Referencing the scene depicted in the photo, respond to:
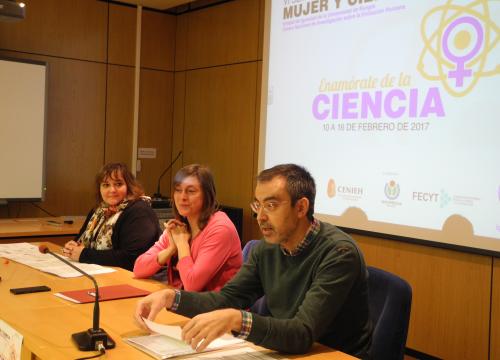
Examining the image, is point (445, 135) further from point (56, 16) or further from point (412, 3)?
point (56, 16)

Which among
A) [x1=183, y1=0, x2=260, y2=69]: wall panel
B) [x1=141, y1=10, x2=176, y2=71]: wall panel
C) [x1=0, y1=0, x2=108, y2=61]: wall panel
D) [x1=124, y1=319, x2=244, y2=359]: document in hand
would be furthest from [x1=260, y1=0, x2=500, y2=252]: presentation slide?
[x1=124, y1=319, x2=244, y2=359]: document in hand

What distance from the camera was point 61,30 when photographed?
5.54 meters

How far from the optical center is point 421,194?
3.66 meters

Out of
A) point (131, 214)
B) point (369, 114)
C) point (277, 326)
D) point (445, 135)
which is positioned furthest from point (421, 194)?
point (277, 326)

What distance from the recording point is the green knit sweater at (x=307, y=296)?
1.76m

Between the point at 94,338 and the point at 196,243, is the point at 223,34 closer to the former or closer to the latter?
the point at 196,243

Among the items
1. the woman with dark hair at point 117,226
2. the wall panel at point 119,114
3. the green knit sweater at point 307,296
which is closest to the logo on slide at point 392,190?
the woman with dark hair at point 117,226

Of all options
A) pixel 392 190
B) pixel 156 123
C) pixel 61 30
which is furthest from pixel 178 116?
pixel 392 190

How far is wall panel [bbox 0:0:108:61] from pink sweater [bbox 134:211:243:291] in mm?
3346

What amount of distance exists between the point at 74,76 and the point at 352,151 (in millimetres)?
3024

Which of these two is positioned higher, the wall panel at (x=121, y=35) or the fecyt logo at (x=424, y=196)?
the wall panel at (x=121, y=35)

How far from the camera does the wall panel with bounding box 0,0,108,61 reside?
5.29 m

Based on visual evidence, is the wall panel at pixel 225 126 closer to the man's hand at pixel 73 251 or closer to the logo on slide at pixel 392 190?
the logo on slide at pixel 392 190

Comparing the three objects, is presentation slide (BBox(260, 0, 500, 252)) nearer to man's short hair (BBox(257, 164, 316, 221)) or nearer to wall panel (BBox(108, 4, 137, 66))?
man's short hair (BBox(257, 164, 316, 221))
